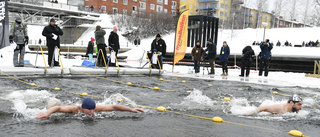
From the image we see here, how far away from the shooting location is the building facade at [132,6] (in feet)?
183

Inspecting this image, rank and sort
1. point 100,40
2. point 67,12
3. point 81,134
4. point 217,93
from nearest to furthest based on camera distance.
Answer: point 81,134 < point 217,93 < point 100,40 < point 67,12

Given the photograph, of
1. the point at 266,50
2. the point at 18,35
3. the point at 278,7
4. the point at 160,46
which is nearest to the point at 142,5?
the point at 278,7

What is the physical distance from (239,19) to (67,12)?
32.8 metres

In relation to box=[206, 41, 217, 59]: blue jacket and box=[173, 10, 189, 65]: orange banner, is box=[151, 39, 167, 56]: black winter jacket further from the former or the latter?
box=[206, 41, 217, 59]: blue jacket

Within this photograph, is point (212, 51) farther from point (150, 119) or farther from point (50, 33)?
point (150, 119)

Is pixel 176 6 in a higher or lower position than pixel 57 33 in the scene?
higher

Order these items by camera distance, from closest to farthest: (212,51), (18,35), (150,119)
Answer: (150,119) < (18,35) < (212,51)

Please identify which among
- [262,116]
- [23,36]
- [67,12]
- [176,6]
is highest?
[176,6]

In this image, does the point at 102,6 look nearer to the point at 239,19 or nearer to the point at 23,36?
the point at 239,19

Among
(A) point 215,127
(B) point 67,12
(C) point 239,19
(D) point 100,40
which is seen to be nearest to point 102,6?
(B) point 67,12

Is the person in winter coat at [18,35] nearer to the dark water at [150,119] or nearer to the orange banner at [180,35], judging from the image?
the dark water at [150,119]

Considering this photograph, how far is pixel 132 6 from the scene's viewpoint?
63.7 meters

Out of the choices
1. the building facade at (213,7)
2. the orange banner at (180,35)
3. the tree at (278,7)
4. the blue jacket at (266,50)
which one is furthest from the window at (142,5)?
the blue jacket at (266,50)

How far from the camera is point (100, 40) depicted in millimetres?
13992
